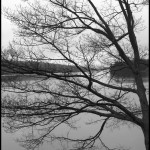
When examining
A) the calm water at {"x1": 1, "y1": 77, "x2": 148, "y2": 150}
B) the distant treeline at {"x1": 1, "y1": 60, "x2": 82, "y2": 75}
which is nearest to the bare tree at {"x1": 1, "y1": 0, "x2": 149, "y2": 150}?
the distant treeline at {"x1": 1, "y1": 60, "x2": 82, "y2": 75}

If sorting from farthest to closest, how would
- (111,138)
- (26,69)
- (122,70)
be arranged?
1. (111,138)
2. (122,70)
3. (26,69)

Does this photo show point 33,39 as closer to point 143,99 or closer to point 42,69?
point 42,69

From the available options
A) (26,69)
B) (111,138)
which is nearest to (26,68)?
(26,69)

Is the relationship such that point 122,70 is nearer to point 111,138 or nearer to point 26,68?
point 26,68

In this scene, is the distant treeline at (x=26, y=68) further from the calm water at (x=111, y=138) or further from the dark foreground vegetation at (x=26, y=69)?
the calm water at (x=111, y=138)

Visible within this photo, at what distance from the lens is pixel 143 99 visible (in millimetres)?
7059

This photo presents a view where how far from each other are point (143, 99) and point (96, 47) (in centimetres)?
216

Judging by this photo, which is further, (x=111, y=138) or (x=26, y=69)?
(x=111, y=138)

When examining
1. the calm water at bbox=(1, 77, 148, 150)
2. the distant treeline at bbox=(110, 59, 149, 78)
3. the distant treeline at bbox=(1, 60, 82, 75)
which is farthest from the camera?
the calm water at bbox=(1, 77, 148, 150)

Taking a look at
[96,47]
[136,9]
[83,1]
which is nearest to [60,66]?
[96,47]

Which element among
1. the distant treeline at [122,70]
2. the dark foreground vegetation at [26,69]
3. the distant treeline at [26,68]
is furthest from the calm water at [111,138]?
the distant treeline at [26,68]

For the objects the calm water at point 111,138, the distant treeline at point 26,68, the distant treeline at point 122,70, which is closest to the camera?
the distant treeline at point 26,68

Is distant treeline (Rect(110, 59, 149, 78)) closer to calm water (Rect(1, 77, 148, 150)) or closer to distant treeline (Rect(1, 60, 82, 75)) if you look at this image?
distant treeline (Rect(1, 60, 82, 75))

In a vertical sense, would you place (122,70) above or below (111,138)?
above
